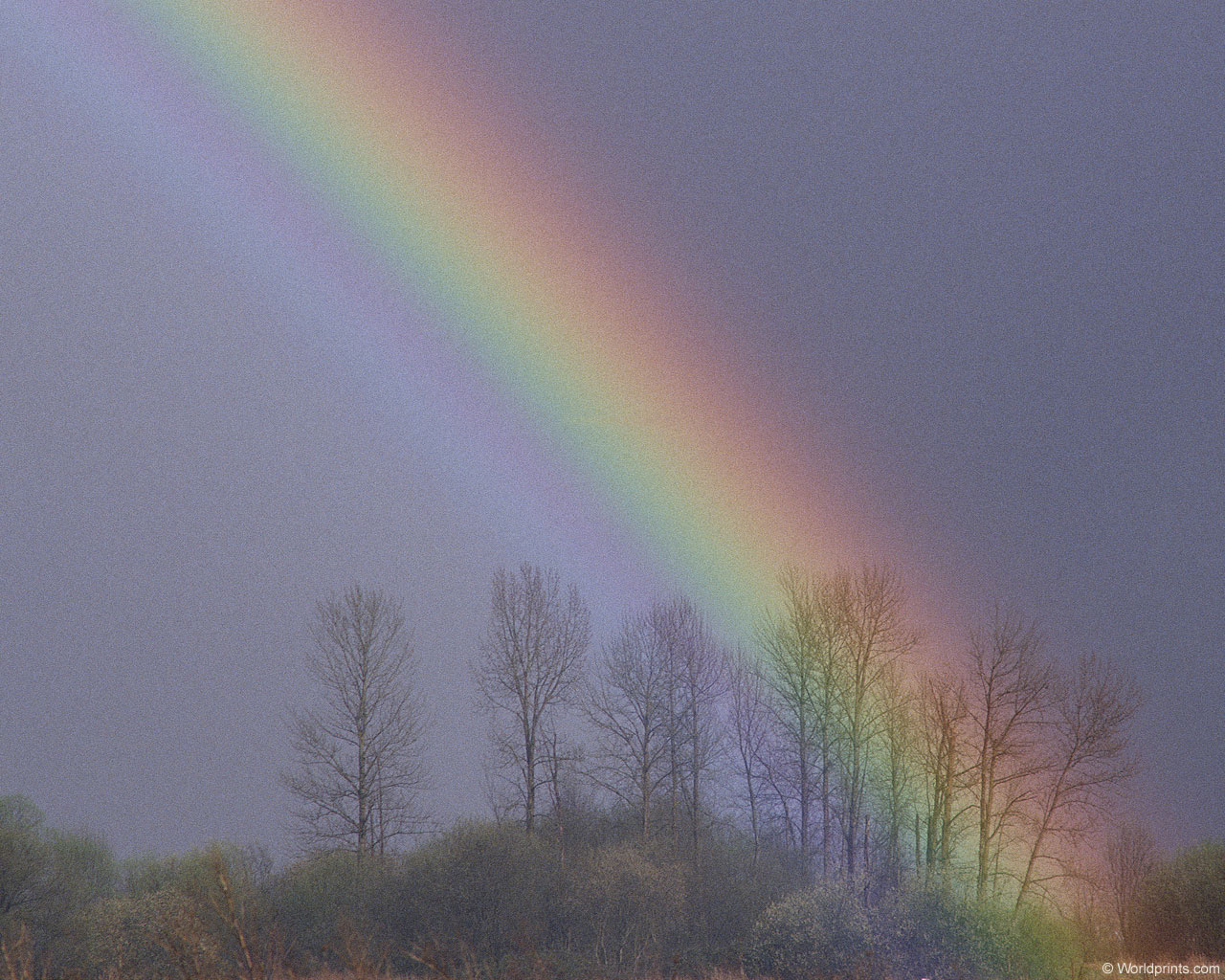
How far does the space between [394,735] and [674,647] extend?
1236cm

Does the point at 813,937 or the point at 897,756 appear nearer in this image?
the point at 813,937

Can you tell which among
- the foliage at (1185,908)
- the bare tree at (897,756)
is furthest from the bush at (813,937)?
the bare tree at (897,756)

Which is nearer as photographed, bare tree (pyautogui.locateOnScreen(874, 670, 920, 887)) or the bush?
the bush

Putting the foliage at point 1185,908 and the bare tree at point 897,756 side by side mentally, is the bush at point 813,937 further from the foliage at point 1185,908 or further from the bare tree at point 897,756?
the bare tree at point 897,756

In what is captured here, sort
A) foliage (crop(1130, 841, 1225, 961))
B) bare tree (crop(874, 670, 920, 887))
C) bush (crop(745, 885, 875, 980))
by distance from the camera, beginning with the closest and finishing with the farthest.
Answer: bush (crop(745, 885, 875, 980))
foliage (crop(1130, 841, 1225, 961))
bare tree (crop(874, 670, 920, 887))

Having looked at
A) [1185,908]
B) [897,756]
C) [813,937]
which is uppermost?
[897,756]

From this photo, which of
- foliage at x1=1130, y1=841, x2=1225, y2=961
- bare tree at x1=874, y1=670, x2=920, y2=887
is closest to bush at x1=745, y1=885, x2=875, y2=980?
foliage at x1=1130, y1=841, x2=1225, y2=961

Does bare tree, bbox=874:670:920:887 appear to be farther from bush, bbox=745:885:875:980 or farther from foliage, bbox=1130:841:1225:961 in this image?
bush, bbox=745:885:875:980

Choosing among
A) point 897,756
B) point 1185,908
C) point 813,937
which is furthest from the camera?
point 897,756

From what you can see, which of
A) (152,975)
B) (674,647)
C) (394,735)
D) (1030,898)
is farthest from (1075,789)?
(152,975)

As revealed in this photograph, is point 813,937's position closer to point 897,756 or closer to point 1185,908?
point 1185,908

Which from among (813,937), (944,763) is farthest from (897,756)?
(813,937)

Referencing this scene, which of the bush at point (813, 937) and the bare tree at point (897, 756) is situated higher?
the bare tree at point (897, 756)

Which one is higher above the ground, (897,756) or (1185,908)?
(897,756)
